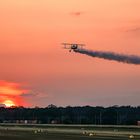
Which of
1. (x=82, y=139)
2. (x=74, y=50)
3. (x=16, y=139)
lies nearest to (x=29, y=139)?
(x=16, y=139)

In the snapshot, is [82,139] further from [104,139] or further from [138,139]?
[138,139]

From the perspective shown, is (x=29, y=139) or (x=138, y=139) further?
(x=29, y=139)

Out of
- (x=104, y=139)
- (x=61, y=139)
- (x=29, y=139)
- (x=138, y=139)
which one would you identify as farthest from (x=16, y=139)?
(x=138, y=139)

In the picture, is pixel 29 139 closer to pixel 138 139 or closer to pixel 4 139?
pixel 4 139

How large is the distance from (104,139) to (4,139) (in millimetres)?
15085

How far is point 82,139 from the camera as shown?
89.9 m

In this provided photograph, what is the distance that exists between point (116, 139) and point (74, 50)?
50.0 ft

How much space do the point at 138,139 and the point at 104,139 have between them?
643 centimetres

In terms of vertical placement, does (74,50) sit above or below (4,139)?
above

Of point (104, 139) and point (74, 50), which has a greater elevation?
point (74, 50)

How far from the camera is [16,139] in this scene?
305 ft

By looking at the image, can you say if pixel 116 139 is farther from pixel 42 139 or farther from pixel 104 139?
pixel 42 139

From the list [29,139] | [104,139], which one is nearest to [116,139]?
[104,139]

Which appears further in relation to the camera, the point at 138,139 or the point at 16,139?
the point at 16,139
